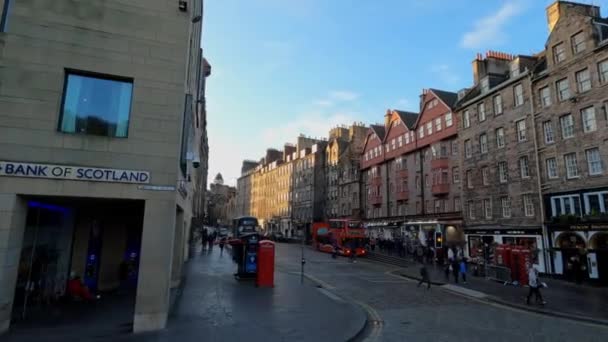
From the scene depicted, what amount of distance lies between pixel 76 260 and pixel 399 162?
3772 centimetres

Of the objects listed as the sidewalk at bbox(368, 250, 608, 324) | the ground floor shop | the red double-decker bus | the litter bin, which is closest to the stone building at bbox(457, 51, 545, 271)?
the sidewalk at bbox(368, 250, 608, 324)

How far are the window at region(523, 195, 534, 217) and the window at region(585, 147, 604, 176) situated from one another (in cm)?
473

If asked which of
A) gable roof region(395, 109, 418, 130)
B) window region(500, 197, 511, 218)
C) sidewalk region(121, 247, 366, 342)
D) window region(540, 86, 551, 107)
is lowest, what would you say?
sidewalk region(121, 247, 366, 342)

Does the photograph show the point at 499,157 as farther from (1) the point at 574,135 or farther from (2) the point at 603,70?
(2) the point at 603,70

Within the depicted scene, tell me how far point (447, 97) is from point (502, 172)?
1299 cm

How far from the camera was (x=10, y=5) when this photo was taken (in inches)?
377

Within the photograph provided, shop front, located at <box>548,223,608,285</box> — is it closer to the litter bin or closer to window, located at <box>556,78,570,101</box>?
window, located at <box>556,78,570,101</box>

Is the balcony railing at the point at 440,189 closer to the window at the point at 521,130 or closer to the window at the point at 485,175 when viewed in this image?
the window at the point at 485,175

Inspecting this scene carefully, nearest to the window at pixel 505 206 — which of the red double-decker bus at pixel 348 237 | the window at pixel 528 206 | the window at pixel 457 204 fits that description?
the window at pixel 528 206

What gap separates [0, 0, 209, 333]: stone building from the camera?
9055mm

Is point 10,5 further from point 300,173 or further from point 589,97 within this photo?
point 300,173

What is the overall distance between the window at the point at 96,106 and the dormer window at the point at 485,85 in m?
30.2

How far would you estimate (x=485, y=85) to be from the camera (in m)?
31.8

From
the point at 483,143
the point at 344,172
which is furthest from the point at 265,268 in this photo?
the point at 344,172
